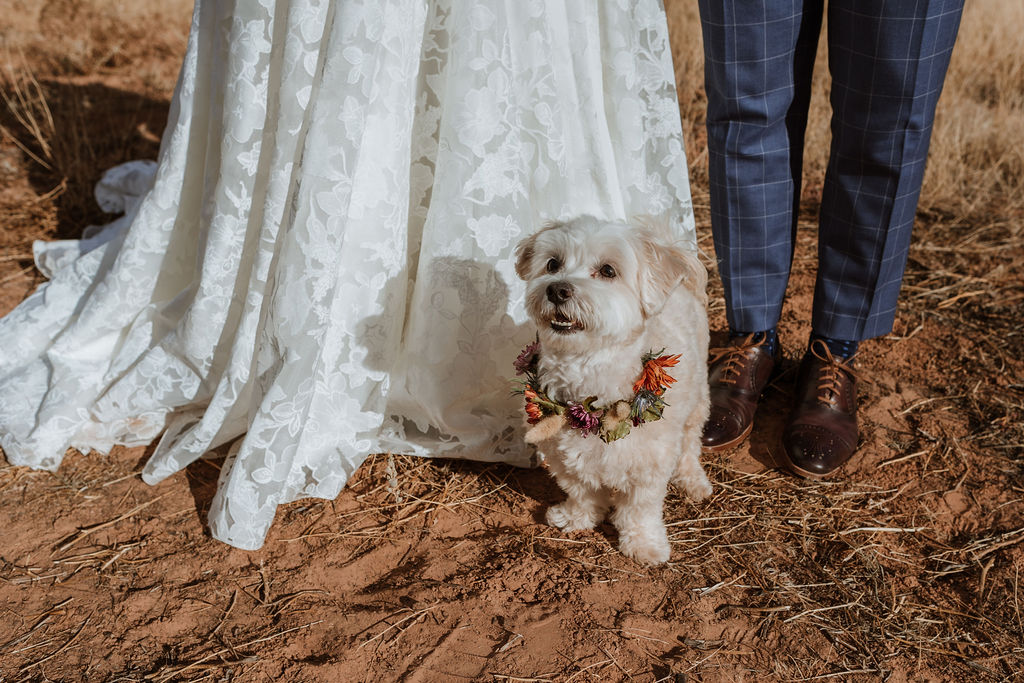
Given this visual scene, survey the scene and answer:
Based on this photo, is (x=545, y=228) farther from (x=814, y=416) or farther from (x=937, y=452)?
(x=937, y=452)

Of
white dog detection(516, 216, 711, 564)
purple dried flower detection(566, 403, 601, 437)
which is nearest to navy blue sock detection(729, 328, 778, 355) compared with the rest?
white dog detection(516, 216, 711, 564)

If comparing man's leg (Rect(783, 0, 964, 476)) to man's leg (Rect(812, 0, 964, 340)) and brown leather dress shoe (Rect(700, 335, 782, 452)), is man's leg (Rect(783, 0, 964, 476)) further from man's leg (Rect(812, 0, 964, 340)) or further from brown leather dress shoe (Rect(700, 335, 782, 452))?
brown leather dress shoe (Rect(700, 335, 782, 452))

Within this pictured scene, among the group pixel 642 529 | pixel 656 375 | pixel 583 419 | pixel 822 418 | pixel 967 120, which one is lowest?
pixel 967 120

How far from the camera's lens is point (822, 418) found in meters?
2.99

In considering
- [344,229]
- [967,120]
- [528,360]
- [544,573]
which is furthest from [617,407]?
[967,120]

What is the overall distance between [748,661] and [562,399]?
3.07 ft

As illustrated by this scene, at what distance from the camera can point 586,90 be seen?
2.70m

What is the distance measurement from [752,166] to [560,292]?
1224 mm

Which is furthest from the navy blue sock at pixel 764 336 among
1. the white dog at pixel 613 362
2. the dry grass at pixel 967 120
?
the dry grass at pixel 967 120

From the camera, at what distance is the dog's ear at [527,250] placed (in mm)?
2289

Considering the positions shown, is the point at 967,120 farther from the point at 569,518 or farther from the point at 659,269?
the point at 569,518

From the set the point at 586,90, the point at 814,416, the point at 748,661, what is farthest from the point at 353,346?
the point at 814,416

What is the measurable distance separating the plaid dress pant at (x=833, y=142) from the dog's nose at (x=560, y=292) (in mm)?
1161

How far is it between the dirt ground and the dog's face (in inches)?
34.8
